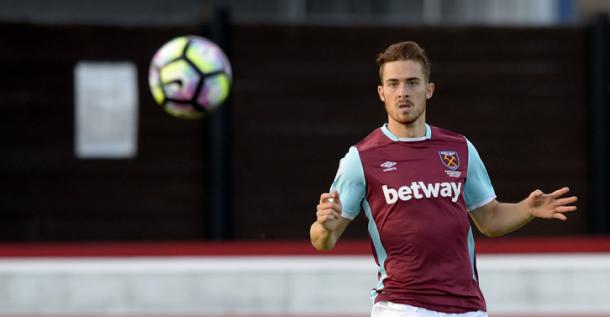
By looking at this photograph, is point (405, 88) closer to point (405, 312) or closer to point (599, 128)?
point (405, 312)

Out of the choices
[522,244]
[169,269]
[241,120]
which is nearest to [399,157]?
[169,269]

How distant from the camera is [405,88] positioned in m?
5.58

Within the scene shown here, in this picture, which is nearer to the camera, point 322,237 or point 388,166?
point 322,237

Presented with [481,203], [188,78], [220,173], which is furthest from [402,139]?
[220,173]

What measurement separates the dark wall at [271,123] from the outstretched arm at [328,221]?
7173 mm

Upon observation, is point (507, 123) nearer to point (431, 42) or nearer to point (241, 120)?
point (431, 42)

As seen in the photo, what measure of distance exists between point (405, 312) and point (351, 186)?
0.54 meters

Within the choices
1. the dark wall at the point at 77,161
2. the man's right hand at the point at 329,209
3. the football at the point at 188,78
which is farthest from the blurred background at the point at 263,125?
the man's right hand at the point at 329,209

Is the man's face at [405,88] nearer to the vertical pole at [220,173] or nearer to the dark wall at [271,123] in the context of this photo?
the vertical pole at [220,173]

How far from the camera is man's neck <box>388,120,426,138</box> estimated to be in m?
5.72

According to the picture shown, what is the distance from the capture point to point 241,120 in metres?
12.8

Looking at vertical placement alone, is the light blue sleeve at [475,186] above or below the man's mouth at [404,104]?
below

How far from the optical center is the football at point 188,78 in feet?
29.4

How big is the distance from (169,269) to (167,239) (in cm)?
184
